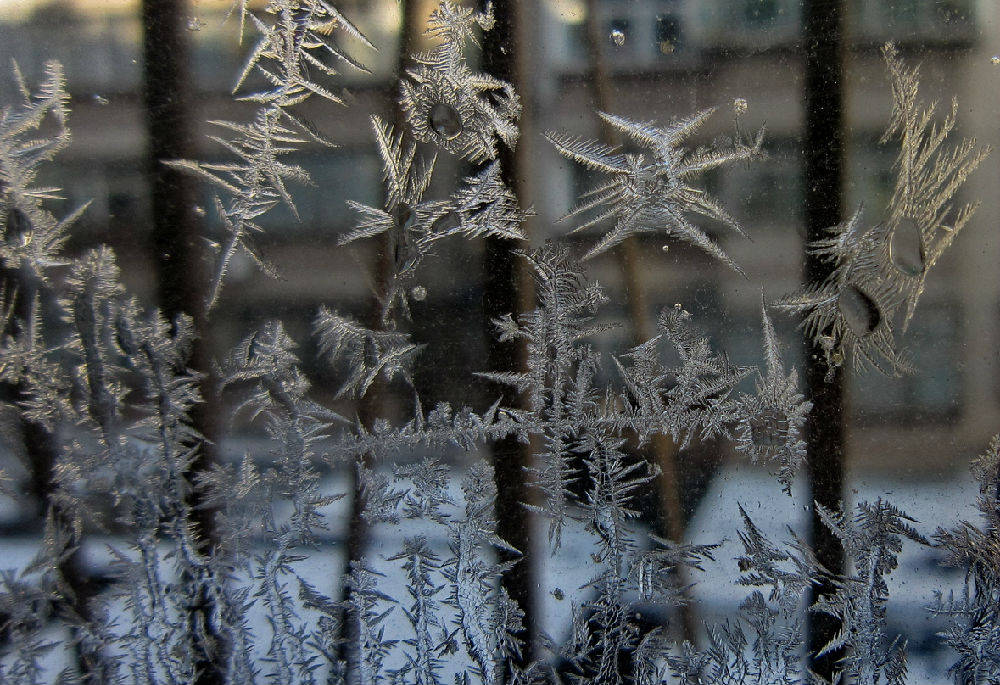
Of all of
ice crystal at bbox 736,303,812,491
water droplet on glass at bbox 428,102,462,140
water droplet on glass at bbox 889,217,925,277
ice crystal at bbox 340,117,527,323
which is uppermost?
water droplet on glass at bbox 428,102,462,140

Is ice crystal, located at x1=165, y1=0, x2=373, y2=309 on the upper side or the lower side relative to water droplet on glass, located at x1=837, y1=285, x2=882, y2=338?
upper

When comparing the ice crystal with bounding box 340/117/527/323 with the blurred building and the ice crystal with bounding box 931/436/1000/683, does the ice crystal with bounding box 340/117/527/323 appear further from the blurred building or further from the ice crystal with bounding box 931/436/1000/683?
the ice crystal with bounding box 931/436/1000/683

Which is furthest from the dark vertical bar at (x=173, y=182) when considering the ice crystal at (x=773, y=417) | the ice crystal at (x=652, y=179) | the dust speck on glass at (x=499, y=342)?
the ice crystal at (x=773, y=417)

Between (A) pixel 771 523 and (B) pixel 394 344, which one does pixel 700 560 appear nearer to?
(A) pixel 771 523

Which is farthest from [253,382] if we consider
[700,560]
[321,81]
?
[700,560]

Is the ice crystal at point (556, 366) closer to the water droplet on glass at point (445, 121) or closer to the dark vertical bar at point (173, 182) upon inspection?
the water droplet on glass at point (445, 121)

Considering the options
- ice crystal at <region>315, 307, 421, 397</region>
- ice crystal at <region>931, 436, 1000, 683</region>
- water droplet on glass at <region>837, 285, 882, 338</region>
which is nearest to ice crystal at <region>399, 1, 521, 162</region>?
ice crystal at <region>315, 307, 421, 397</region>

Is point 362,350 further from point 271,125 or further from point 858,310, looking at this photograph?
point 858,310
